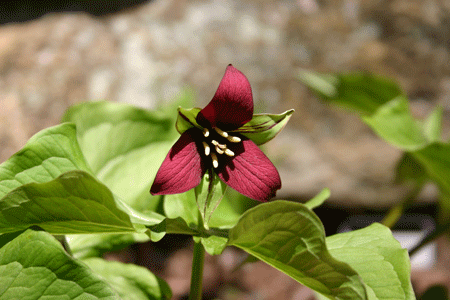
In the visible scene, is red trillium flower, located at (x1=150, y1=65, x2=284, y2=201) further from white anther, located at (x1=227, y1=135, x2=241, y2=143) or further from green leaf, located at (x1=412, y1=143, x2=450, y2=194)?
green leaf, located at (x1=412, y1=143, x2=450, y2=194)

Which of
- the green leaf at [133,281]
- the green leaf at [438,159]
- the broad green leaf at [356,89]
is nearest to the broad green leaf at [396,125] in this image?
the green leaf at [438,159]

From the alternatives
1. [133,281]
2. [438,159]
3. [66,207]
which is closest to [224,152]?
[66,207]

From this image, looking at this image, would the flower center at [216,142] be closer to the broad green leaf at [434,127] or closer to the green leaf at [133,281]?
the green leaf at [133,281]

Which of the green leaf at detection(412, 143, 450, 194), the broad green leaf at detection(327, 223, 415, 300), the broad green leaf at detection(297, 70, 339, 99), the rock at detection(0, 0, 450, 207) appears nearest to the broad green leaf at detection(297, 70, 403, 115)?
the broad green leaf at detection(297, 70, 339, 99)

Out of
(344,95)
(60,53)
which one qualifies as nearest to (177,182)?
(344,95)

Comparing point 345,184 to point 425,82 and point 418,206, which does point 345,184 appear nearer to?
point 418,206

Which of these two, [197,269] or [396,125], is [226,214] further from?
[396,125]
